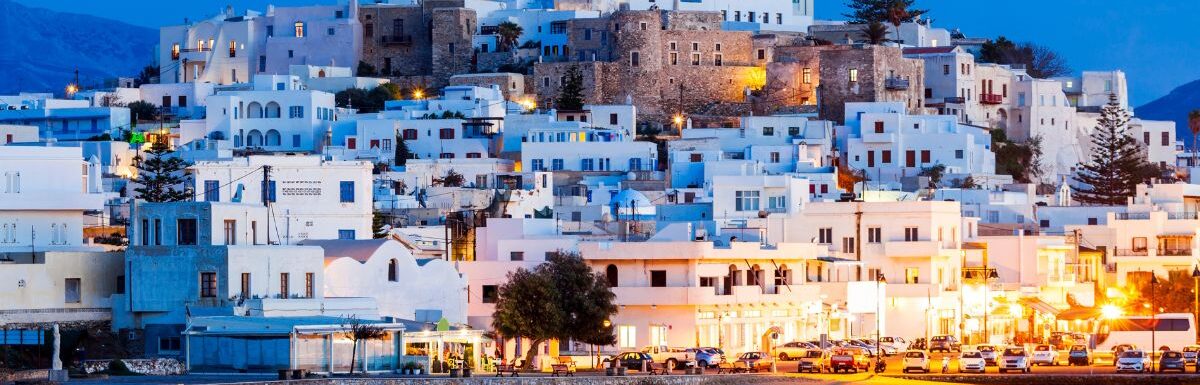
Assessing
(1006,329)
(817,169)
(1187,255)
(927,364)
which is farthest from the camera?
(817,169)

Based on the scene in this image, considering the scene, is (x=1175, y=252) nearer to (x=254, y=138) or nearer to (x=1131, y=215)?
(x=1131, y=215)

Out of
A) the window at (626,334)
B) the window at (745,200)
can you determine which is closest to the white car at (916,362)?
the window at (626,334)

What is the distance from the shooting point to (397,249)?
53531 millimetres

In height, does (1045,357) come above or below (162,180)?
below

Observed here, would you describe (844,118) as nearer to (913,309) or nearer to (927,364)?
(913,309)

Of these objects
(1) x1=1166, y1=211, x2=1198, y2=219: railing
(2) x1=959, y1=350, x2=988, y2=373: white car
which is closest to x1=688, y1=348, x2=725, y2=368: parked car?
(2) x1=959, y1=350, x2=988, y2=373: white car

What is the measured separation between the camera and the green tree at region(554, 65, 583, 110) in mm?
98625

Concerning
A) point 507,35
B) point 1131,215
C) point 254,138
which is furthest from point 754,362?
point 507,35

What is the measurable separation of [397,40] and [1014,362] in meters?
56.6

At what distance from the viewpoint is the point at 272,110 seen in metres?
93.9

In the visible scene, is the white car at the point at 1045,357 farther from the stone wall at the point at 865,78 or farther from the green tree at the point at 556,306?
the stone wall at the point at 865,78

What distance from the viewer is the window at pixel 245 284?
4834 centimetres

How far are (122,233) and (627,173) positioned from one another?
2666cm

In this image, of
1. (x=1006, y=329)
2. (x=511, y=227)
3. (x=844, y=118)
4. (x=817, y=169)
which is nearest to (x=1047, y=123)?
(x=844, y=118)
